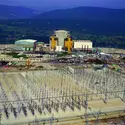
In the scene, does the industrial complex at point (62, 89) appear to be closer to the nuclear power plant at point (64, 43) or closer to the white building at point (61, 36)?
the nuclear power plant at point (64, 43)

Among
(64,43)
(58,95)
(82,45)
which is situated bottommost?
(58,95)

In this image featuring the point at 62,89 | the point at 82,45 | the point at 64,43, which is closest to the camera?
the point at 62,89

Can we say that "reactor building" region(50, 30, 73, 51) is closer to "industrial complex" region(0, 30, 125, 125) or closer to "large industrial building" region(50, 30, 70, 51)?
"large industrial building" region(50, 30, 70, 51)

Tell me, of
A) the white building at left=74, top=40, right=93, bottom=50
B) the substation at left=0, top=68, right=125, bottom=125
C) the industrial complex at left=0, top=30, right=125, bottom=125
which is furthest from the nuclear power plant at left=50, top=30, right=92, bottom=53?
the substation at left=0, top=68, right=125, bottom=125

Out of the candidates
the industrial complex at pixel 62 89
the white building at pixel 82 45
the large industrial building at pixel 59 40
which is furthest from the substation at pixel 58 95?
the white building at pixel 82 45

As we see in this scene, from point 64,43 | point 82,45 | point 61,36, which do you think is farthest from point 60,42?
point 82,45

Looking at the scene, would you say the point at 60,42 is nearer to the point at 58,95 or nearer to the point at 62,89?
the point at 62,89

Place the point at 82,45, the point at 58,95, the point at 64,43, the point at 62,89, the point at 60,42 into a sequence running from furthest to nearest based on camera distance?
the point at 82,45
the point at 60,42
the point at 64,43
the point at 62,89
the point at 58,95

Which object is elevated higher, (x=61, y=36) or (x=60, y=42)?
(x=61, y=36)

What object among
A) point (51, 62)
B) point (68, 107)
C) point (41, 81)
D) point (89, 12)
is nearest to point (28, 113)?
point (68, 107)
